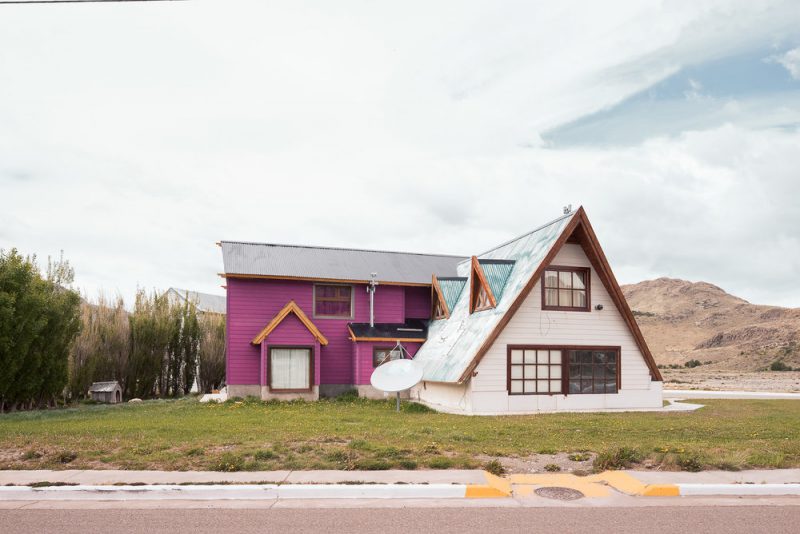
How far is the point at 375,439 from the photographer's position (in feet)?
45.1

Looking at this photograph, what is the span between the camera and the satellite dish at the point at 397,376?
21.5 metres

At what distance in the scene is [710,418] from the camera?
62.3 feet

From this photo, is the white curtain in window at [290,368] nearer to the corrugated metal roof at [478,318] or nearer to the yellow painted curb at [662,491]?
the corrugated metal roof at [478,318]

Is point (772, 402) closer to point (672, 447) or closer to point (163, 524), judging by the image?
point (672, 447)

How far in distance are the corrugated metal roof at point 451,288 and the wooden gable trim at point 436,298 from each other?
12 centimetres

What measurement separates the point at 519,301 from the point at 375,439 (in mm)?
9249

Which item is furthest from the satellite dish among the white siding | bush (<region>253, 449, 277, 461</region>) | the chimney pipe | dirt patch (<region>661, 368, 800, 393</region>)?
dirt patch (<region>661, 368, 800, 393</region>)

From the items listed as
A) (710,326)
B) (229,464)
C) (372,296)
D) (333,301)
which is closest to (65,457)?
(229,464)

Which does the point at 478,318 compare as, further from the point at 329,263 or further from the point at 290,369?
the point at 329,263

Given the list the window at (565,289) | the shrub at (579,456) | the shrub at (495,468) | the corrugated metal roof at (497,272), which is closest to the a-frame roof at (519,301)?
the corrugated metal roof at (497,272)

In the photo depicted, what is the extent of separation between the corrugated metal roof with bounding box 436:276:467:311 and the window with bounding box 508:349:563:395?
5.83m

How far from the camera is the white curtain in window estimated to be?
2673cm

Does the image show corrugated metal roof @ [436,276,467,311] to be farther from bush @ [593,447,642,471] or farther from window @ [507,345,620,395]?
→ bush @ [593,447,642,471]

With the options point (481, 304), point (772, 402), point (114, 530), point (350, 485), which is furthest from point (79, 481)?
point (772, 402)
